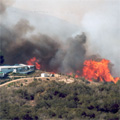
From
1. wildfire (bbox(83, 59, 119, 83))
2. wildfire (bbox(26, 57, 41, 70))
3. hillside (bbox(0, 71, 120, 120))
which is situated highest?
wildfire (bbox(26, 57, 41, 70))

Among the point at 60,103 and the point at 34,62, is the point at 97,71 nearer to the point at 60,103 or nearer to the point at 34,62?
the point at 34,62

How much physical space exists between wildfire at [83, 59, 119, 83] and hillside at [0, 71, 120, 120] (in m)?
16.4

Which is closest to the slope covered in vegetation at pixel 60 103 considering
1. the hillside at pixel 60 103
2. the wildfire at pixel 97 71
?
the hillside at pixel 60 103

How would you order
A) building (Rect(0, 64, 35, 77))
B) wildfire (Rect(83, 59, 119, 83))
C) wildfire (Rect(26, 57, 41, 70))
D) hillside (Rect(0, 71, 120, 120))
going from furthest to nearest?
wildfire (Rect(26, 57, 41, 70))
wildfire (Rect(83, 59, 119, 83))
building (Rect(0, 64, 35, 77))
hillside (Rect(0, 71, 120, 120))

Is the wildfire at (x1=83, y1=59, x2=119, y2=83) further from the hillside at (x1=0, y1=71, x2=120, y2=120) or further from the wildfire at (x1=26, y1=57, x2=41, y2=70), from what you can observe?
the hillside at (x1=0, y1=71, x2=120, y2=120)

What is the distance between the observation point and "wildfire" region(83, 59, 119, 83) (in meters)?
57.1

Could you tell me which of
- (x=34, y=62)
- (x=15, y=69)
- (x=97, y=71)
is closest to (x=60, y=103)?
(x=15, y=69)

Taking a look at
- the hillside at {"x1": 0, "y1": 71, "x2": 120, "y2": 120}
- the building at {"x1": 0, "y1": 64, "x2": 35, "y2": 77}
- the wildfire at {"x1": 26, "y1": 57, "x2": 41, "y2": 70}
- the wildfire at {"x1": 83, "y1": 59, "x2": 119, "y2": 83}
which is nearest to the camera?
the hillside at {"x1": 0, "y1": 71, "x2": 120, "y2": 120}

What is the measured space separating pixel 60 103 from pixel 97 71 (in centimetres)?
2749

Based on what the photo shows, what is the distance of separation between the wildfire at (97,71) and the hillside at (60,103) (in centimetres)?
1643

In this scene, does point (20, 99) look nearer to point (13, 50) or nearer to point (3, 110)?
point (3, 110)

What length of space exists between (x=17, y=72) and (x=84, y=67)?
17212 millimetres

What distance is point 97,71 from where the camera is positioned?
57.2 m

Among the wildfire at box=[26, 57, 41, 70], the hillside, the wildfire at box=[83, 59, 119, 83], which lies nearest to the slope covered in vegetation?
the hillside
